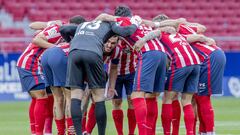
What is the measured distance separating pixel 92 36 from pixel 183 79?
182cm

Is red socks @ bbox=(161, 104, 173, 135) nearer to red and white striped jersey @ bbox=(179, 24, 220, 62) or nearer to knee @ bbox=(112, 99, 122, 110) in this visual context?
red and white striped jersey @ bbox=(179, 24, 220, 62)

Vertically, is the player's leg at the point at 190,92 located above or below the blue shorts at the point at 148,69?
below

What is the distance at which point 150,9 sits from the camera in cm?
2867

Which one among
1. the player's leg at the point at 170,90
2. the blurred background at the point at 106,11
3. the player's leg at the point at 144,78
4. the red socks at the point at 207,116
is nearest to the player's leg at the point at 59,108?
the player's leg at the point at 144,78

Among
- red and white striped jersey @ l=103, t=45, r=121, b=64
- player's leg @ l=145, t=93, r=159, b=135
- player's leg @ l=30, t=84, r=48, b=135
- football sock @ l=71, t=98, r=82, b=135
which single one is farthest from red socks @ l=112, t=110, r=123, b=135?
football sock @ l=71, t=98, r=82, b=135

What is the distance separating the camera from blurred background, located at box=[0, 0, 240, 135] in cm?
2248

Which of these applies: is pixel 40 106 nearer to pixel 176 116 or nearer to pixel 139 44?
pixel 139 44

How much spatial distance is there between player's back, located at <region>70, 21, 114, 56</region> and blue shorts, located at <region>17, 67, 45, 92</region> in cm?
170

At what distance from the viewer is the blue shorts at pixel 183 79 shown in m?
12.5

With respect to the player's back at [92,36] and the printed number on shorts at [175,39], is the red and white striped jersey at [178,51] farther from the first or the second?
the player's back at [92,36]

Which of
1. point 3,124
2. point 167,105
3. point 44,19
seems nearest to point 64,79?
point 167,105

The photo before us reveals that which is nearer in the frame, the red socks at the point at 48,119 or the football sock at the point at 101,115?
the football sock at the point at 101,115

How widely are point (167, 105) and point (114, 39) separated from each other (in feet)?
4.54

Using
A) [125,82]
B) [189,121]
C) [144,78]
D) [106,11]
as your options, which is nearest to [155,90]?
[144,78]
